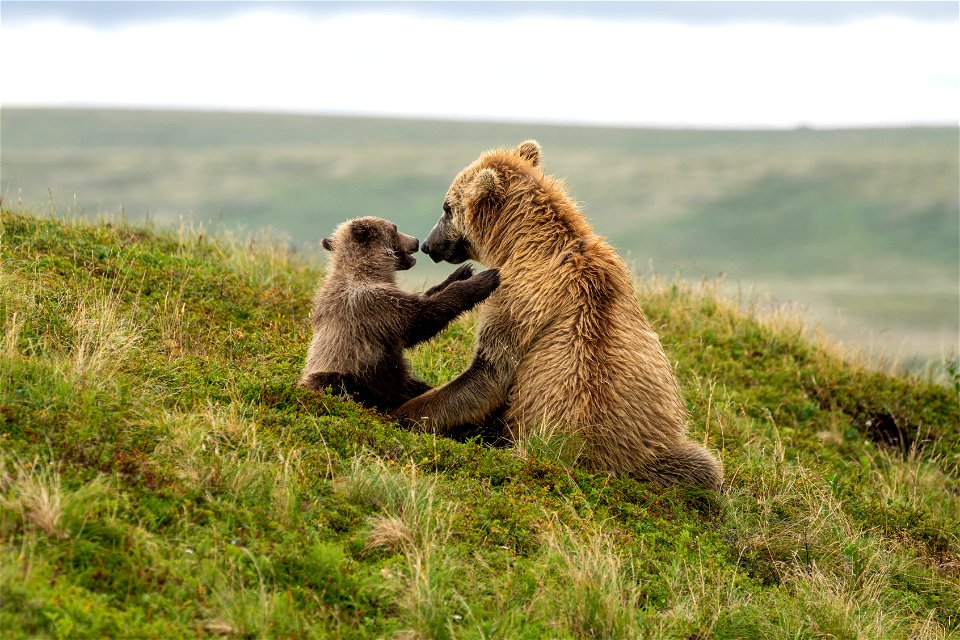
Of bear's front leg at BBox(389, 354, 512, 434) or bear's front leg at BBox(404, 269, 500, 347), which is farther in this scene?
bear's front leg at BBox(404, 269, 500, 347)

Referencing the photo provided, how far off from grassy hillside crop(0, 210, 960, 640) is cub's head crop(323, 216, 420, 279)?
3.12 feet

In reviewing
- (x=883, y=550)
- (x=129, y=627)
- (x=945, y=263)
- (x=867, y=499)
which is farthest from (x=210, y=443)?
(x=945, y=263)

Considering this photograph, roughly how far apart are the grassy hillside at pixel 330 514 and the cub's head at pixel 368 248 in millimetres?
950

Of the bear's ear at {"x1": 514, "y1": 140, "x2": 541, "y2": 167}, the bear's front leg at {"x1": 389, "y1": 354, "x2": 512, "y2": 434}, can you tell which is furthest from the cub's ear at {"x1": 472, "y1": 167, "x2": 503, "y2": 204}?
the bear's front leg at {"x1": 389, "y1": 354, "x2": 512, "y2": 434}

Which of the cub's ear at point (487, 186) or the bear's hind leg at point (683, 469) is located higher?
the cub's ear at point (487, 186)

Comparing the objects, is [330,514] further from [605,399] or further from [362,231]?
[362,231]

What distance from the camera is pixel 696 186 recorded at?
101 metres

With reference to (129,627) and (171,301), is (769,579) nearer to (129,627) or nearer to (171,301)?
(129,627)

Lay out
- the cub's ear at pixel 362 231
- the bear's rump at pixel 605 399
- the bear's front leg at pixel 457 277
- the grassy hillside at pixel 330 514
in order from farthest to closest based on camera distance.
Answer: the cub's ear at pixel 362 231 → the bear's front leg at pixel 457 277 → the bear's rump at pixel 605 399 → the grassy hillside at pixel 330 514

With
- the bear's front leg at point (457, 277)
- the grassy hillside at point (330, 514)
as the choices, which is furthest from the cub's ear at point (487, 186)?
the grassy hillside at point (330, 514)

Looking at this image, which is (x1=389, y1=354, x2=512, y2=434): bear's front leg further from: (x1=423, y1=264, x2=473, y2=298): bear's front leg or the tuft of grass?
the tuft of grass

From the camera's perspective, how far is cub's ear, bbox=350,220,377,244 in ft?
27.1

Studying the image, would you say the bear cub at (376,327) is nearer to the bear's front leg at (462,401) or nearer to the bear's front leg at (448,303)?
the bear's front leg at (448,303)

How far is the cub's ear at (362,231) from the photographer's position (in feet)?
27.1
